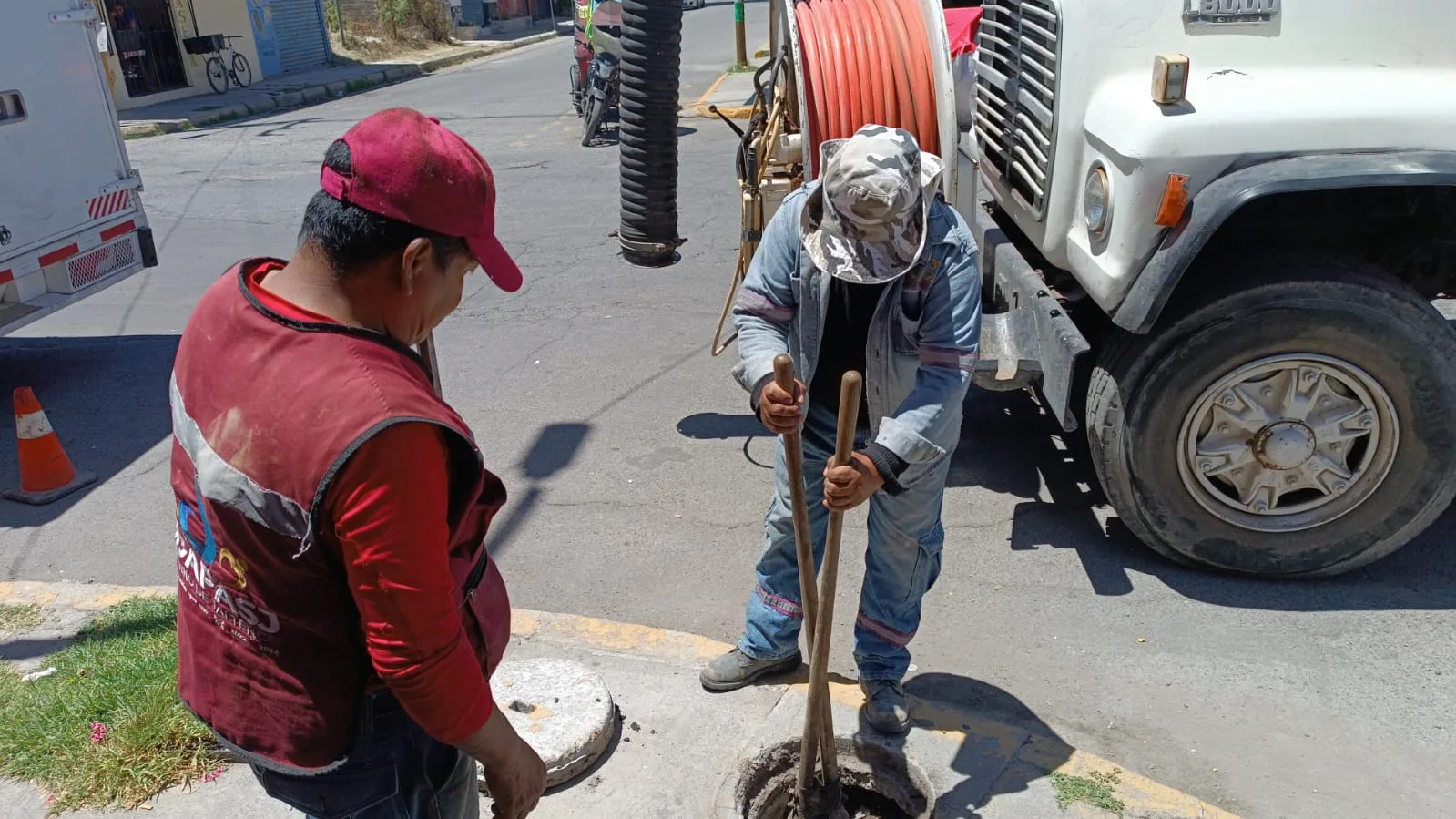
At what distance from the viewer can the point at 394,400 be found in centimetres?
152

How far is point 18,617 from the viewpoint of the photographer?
394 centimetres

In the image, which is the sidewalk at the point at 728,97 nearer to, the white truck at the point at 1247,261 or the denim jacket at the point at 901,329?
the white truck at the point at 1247,261

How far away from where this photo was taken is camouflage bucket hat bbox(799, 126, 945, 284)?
8.41 ft

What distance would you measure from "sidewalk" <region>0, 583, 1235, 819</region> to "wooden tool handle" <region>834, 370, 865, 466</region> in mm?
1003

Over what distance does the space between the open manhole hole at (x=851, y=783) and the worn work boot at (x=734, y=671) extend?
32cm

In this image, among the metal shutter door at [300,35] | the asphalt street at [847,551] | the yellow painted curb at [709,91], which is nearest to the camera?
the asphalt street at [847,551]

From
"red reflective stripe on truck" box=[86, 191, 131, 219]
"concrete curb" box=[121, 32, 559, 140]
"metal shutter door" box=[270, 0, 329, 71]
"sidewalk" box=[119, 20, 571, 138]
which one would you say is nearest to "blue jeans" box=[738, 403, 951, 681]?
"red reflective stripe on truck" box=[86, 191, 131, 219]

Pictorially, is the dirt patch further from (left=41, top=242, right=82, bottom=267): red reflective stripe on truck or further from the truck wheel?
the truck wheel

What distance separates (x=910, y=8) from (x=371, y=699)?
3.68 meters

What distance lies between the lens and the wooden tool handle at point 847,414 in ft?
7.60

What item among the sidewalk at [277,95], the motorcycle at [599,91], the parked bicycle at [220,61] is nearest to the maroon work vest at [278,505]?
the motorcycle at [599,91]

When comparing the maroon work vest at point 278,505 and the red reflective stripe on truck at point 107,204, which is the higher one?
the maroon work vest at point 278,505

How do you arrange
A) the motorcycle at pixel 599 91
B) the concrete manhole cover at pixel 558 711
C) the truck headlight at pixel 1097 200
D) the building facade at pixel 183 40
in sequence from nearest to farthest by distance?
1. the concrete manhole cover at pixel 558 711
2. the truck headlight at pixel 1097 200
3. the motorcycle at pixel 599 91
4. the building facade at pixel 183 40

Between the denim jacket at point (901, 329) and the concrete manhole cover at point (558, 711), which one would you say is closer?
the denim jacket at point (901, 329)
